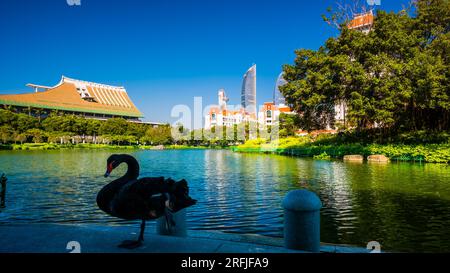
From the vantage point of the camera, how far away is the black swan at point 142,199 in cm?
487

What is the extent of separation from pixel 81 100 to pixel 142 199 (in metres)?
112

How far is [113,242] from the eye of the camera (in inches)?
204

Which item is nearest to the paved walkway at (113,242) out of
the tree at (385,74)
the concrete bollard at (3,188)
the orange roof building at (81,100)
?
the concrete bollard at (3,188)

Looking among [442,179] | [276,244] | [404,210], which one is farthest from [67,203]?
[442,179]

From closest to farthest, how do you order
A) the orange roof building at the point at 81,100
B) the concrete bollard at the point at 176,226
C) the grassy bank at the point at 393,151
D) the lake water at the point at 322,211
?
the concrete bollard at the point at 176,226 → the lake water at the point at 322,211 → the grassy bank at the point at 393,151 → the orange roof building at the point at 81,100

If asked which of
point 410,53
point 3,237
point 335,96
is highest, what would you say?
point 410,53

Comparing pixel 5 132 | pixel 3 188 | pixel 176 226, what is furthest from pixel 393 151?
pixel 5 132

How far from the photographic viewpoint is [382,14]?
3209 cm

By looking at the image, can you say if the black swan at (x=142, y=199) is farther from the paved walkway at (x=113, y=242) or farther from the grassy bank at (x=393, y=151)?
the grassy bank at (x=393, y=151)

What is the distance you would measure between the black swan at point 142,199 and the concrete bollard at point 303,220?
1.56 metres

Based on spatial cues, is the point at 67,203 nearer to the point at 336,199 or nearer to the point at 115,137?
the point at 336,199

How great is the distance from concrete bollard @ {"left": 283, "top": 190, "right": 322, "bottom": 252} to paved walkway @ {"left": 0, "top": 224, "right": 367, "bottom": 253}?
250 mm

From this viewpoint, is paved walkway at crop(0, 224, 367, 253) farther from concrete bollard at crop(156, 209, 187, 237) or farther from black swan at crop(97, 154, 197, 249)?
black swan at crop(97, 154, 197, 249)
